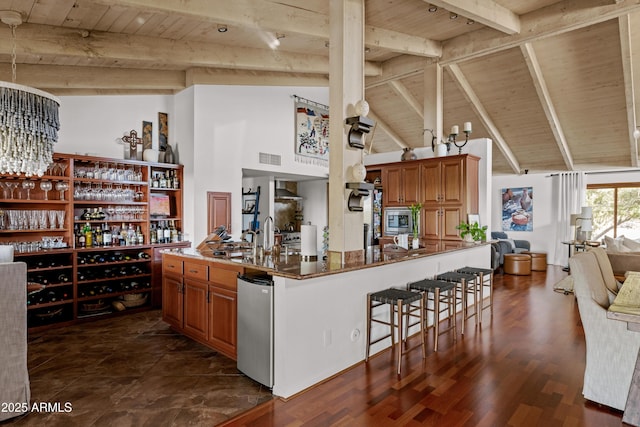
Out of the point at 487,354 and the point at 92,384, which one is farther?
the point at 487,354

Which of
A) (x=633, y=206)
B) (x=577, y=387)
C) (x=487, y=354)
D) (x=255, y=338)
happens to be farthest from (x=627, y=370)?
(x=633, y=206)

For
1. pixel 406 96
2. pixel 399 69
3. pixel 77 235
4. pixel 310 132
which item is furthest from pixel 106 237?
pixel 406 96

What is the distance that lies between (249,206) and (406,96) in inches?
170

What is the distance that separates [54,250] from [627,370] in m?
5.61

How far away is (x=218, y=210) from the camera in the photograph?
5980mm

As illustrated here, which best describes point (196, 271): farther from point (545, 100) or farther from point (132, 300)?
point (545, 100)

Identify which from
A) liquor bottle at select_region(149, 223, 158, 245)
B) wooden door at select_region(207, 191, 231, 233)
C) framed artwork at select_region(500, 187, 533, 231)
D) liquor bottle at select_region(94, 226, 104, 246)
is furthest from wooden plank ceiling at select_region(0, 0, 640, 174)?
liquor bottle at select_region(149, 223, 158, 245)

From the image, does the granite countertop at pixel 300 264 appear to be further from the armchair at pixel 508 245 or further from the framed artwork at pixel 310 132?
the armchair at pixel 508 245

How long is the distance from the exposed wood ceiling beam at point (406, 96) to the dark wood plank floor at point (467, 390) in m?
5.71

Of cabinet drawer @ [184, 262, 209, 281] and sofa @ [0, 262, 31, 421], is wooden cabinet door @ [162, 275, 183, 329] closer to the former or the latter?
cabinet drawer @ [184, 262, 209, 281]

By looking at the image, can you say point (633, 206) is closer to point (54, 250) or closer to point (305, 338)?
point (305, 338)

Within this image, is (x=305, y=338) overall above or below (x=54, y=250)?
below

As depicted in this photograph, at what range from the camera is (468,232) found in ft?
17.3

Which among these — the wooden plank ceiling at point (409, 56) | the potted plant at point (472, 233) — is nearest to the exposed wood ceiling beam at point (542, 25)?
the wooden plank ceiling at point (409, 56)
